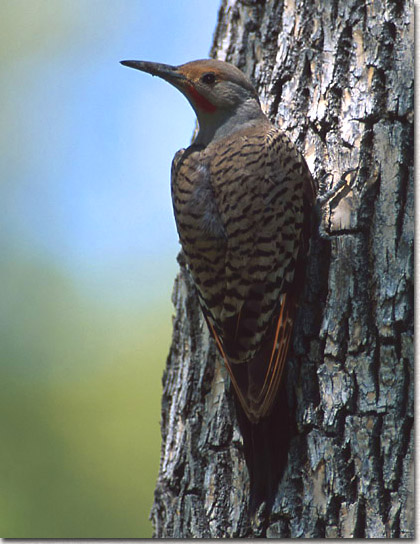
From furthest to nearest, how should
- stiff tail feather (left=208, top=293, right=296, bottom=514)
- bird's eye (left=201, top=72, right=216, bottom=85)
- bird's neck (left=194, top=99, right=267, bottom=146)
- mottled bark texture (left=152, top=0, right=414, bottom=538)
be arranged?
bird's eye (left=201, top=72, right=216, bottom=85) → bird's neck (left=194, top=99, right=267, bottom=146) → stiff tail feather (left=208, top=293, right=296, bottom=514) → mottled bark texture (left=152, top=0, right=414, bottom=538)

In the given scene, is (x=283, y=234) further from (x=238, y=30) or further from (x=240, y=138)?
(x=238, y=30)

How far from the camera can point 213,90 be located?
2.83m

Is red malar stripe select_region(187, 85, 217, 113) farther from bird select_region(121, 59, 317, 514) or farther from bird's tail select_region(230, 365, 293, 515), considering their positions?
bird's tail select_region(230, 365, 293, 515)

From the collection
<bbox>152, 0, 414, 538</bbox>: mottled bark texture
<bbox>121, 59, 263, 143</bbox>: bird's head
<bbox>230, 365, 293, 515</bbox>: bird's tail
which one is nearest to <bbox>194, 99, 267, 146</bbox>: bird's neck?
<bbox>121, 59, 263, 143</bbox>: bird's head

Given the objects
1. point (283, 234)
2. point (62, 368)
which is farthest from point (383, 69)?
point (62, 368)

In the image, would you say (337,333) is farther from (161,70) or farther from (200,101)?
(161,70)

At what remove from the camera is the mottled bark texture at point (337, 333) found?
212cm

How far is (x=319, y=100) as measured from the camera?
8.43 ft

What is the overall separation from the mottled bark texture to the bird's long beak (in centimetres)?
37

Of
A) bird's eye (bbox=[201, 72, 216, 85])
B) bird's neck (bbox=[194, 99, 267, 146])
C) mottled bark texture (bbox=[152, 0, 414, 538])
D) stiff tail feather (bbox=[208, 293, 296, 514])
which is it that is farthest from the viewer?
bird's eye (bbox=[201, 72, 216, 85])

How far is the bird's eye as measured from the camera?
9.26ft

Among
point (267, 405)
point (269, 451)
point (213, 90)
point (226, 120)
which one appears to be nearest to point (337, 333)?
point (267, 405)

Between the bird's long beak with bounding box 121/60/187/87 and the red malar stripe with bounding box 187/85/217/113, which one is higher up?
the bird's long beak with bounding box 121/60/187/87

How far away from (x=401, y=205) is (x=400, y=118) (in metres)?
0.34
